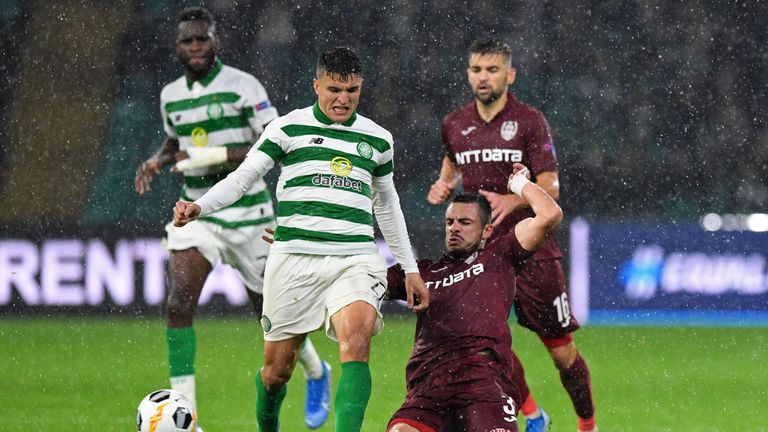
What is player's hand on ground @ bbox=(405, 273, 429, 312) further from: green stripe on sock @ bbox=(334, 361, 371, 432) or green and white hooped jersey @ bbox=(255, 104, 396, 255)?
green stripe on sock @ bbox=(334, 361, 371, 432)

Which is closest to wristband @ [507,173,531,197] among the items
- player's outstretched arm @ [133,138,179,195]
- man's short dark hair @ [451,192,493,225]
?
man's short dark hair @ [451,192,493,225]

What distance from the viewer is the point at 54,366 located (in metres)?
8.52

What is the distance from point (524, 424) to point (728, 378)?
2.18m

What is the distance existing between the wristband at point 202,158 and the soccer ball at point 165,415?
1.60 meters

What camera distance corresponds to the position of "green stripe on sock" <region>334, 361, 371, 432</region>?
468 centimetres

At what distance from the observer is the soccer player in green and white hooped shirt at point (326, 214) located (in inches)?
A: 195

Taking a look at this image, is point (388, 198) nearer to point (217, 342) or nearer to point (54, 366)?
Answer: point (54, 366)

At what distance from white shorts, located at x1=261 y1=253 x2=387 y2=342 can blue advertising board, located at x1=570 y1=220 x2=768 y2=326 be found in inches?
229

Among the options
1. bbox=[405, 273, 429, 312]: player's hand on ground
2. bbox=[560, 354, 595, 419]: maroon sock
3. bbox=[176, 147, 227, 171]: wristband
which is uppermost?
bbox=[176, 147, 227, 171]: wristband

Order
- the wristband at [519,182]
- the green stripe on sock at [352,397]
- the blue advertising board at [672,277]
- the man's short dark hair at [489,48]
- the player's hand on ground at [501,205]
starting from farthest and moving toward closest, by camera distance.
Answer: the blue advertising board at [672,277] < the man's short dark hair at [489,48] < the player's hand on ground at [501,205] < the wristband at [519,182] < the green stripe on sock at [352,397]

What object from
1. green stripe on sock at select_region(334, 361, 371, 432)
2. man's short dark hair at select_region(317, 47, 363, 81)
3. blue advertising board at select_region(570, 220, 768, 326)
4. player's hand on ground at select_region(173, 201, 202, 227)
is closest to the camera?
player's hand on ground at select_region(173, 201, 202, 227)

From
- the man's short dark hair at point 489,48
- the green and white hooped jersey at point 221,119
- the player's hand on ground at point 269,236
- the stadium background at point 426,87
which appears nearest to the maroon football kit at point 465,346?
the player's hand on ground at point 269,236

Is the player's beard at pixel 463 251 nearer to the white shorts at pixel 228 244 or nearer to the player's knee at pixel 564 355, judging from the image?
the player's knee at pixel 564 355

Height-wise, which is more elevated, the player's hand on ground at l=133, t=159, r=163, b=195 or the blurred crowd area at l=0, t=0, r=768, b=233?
the blurred crowd area at l=0, t=0, r=768, b=233
